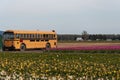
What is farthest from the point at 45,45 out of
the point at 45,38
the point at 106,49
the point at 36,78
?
the point at 36,78

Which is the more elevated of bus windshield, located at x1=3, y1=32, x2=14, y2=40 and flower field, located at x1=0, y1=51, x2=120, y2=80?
bus windshield, located at x1=3, y1=32, x2=14, y2=40

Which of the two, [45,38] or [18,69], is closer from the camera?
[18,69]

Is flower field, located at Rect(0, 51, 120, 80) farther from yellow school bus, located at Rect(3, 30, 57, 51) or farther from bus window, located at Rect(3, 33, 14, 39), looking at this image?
bus window, located at Rect(3, 33, 14, 39)

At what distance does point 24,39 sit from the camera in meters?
43.2

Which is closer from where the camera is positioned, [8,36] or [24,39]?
[24,39]

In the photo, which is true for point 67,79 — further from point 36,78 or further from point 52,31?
point 52,31

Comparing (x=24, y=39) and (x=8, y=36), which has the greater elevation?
(x=8, y=36)

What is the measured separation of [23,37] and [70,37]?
65.4m

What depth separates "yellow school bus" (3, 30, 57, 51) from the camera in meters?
42.8

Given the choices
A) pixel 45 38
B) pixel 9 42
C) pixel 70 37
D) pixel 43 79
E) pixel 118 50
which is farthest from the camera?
pixel 70 37

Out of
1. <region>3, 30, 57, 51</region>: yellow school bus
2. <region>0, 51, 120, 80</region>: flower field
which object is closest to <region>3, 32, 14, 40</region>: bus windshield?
<region>3, 30, 57, 51</region>: yellow school bus

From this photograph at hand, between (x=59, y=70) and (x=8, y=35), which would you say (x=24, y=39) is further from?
(x=59, y=70)

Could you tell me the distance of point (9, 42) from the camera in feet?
141

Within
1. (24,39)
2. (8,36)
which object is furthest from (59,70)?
(8,36)
